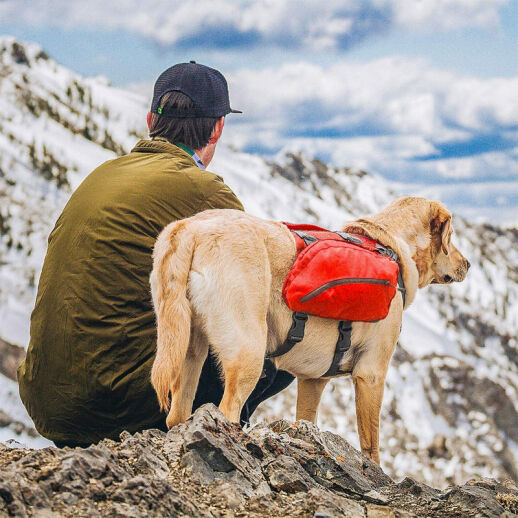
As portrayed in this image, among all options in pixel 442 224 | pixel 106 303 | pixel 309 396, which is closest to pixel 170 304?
pixel 106 303

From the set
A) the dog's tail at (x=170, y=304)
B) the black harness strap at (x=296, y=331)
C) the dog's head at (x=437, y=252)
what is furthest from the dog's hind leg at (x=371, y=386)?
the dog's tail at (x=170, y=304)

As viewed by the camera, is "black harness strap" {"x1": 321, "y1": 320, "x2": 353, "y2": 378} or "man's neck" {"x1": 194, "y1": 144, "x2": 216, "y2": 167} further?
"man's neck" {"x1": 194, "y1": 144, "x2": 216, "y2": 167}

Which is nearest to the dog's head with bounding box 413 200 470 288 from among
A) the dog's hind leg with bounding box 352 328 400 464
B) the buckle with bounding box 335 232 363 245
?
the dog's hind leg with bounding box 352 328 400 464

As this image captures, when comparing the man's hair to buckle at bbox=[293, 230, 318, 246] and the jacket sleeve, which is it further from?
buckle at bbox=[293, 230, 318, 246]

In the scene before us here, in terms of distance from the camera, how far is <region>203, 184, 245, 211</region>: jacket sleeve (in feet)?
13.9

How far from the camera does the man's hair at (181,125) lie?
14.8 feet

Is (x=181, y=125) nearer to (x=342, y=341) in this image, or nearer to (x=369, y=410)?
(x=342, y=341)

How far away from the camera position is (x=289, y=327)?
13.8ft

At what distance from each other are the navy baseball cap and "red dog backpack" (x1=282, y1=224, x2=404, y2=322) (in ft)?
3.28

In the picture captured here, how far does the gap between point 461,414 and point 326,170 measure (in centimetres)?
1025

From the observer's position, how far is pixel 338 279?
4.18m

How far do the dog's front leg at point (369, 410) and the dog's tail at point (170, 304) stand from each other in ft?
5.37

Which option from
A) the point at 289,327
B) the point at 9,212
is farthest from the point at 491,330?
the point at 289,327

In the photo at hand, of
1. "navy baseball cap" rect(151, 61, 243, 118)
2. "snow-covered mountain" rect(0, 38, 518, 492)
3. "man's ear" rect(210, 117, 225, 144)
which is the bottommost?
"snow-covered mountain" rect(0, 38, 518, 492)
